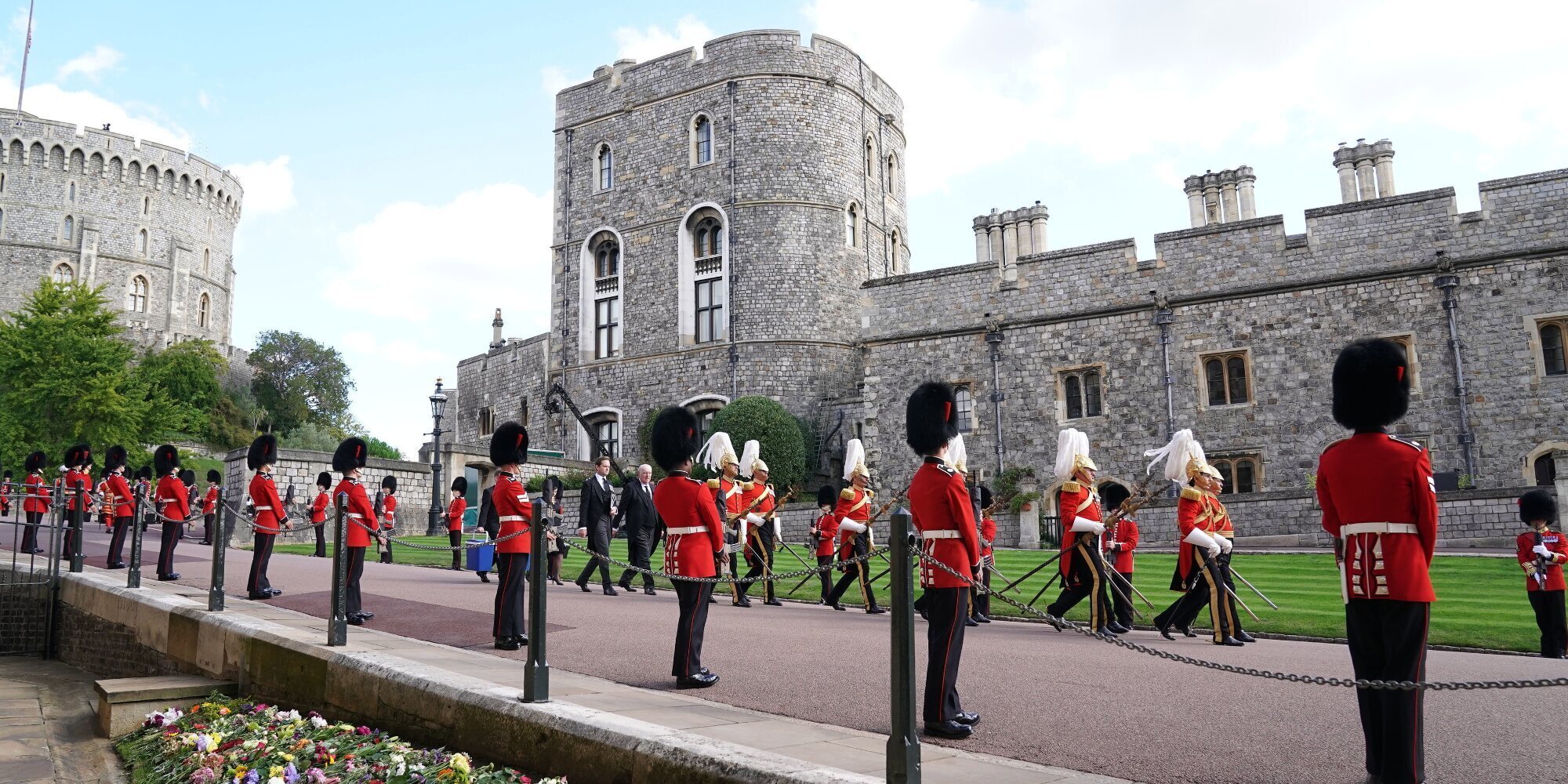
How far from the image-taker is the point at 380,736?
6.22 meters

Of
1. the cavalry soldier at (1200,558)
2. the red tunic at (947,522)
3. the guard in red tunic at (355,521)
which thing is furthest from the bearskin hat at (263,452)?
the cavalry soldier at (1200,558)

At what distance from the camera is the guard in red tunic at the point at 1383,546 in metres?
4.22

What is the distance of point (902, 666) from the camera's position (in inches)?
159

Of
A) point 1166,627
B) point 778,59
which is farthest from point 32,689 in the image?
point 778,59

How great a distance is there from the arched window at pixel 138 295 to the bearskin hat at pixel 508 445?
6392 cm

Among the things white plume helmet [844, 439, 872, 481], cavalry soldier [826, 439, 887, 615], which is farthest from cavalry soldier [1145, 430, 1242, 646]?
white plume helmet [844, 439, 872, 481]

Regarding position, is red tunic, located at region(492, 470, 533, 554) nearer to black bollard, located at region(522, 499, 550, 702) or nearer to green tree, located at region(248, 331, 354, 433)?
black bollard, located at region(522, 499, 550, 702)

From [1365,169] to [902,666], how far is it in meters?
28.8

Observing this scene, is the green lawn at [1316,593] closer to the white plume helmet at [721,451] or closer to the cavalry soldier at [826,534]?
the cavalry soldier at [826,534]

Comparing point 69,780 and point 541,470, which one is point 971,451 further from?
point 69,780

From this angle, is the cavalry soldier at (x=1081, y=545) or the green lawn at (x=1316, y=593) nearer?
the green lawn at (x=1316, y=593)

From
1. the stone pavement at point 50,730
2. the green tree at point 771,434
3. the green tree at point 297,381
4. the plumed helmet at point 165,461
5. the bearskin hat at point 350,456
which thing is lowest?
the stone pavement at point 50,730

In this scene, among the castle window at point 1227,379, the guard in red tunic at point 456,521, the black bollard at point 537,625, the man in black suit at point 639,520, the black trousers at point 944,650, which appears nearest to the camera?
the black trousers at point 944,650

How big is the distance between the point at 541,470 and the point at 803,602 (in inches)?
748
